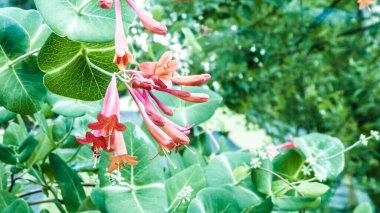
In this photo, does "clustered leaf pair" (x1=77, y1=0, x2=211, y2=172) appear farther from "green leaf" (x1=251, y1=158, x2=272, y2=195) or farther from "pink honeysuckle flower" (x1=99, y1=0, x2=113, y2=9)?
"green leaf" (x1=251, y1=158, x2=272, y2=195)

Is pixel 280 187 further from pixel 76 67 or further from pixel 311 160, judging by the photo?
pixel 76 67

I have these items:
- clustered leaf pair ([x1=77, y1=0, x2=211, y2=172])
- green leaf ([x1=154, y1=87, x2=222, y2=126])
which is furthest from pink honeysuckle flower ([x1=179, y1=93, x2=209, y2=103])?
green leaf ([x1=154, y1=87, x2=222, y2=126])

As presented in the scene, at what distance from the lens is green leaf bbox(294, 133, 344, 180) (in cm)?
79

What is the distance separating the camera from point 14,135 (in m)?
0.75

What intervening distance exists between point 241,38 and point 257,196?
49.8 inches

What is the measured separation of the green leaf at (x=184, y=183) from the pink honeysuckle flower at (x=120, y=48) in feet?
0.75

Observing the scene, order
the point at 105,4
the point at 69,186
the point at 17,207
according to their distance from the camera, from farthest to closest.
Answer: the point at 69,186 < the point at 17,207 < the point at 105,4

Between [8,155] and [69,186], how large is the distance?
90mm

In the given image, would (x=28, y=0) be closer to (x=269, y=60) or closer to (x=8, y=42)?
(x=269, y=60)

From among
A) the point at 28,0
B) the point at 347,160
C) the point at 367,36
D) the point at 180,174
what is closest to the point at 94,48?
the point at 180,174

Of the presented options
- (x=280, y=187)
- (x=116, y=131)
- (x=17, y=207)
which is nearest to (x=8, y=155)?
(x=17, y=207)

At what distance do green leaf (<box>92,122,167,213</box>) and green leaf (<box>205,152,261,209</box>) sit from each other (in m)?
0.11

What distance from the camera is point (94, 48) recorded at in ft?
1.75

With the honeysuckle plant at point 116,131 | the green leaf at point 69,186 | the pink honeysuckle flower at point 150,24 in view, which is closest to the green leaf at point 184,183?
the honeysuckle plant at point 116,131
